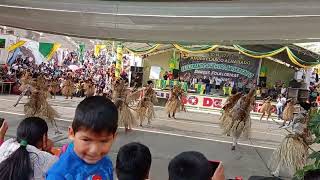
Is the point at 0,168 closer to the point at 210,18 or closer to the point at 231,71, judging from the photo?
the point at 210,18

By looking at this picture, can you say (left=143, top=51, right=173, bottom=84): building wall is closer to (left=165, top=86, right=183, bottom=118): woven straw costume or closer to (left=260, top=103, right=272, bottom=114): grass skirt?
(left=260, top=103, right=272, bottom=114): grass skirt

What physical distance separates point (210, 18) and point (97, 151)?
3282mm

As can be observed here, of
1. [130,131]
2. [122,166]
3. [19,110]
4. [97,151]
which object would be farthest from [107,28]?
[19,110]

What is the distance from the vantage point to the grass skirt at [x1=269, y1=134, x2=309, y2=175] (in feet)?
22.8

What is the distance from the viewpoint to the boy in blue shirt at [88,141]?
180cm

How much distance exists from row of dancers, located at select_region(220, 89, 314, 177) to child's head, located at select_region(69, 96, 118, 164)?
490 centimetres

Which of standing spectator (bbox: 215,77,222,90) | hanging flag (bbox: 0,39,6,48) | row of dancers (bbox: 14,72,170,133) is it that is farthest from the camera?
standing spectator (bbox: 215,77,222,90)

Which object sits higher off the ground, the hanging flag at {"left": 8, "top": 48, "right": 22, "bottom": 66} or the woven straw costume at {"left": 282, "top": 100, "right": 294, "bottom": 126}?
the hanging flag at {"left": 8, "top": 48, "right": 22, "bottom": 66}

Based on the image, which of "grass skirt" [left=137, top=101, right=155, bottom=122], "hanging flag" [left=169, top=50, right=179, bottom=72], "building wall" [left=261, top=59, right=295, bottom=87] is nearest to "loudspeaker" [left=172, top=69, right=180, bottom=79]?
"hanging flag" [left=169, top=50, right=179, bottom=72]

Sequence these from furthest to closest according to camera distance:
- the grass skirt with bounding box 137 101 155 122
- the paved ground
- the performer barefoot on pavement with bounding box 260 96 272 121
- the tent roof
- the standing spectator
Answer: the standing spectator, the performer barefoot on pavement with bounding box 260 96 272 121, the grass skirt with bounding box 137 101 155 122, the paved ground, the tent roof

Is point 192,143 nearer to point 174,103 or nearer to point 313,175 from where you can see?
point 174,103

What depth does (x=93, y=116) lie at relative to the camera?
1.81 meters

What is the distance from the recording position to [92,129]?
181 centimetres

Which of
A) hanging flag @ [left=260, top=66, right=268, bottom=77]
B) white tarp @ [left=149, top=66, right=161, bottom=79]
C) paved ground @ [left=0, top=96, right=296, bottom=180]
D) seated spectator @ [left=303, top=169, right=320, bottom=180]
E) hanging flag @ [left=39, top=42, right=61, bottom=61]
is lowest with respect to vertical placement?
paved ground @ [left=0, top=96, right=296, bottom=180]
